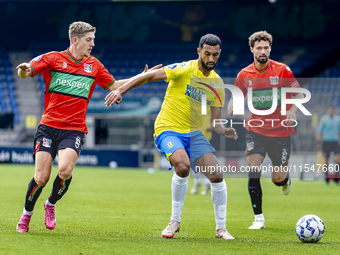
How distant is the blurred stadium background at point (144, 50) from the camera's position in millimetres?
20156

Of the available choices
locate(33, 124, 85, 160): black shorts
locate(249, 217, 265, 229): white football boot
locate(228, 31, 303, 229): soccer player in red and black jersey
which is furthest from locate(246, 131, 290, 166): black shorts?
locate(33, 124, 85, 160): black shorts

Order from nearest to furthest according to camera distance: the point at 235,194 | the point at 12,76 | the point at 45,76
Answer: the point at 45,76 → the point at 235,194 → the point at 12,76

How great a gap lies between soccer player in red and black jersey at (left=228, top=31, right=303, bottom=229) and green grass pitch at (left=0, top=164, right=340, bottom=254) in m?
0.79

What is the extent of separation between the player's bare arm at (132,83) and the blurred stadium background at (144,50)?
45.0 feet

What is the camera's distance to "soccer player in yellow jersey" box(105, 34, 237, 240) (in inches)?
204

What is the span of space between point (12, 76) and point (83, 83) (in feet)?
68.8

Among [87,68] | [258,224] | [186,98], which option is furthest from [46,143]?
[258,224]

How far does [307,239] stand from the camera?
5.04m

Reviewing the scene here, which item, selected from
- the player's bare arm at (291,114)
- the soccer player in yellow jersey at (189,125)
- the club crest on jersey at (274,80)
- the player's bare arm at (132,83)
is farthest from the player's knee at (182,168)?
the club crest on jersey at (274,80)

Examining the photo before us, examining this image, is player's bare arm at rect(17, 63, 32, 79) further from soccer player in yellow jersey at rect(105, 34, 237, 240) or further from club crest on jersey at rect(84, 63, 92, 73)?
soccer player in yellow jersey at rect(105, 34, 237, 240)

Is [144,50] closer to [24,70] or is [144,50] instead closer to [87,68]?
[87,68]

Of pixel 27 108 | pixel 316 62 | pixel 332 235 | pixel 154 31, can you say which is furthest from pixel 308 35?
pixel 332 235

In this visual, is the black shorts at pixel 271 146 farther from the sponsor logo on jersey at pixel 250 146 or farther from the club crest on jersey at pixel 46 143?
the club crest on jersey at pixel 46 143

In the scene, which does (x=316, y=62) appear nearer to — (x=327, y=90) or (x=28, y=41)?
(x=327, y=90)
